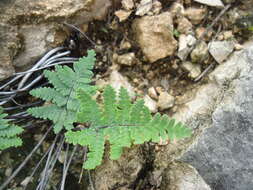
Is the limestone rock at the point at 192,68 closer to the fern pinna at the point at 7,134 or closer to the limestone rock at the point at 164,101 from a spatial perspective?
the limestone rock at the point at 164,101

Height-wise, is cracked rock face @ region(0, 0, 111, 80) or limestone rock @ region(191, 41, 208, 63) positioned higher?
cracked rock face @ region(0, 0, 111, 80)

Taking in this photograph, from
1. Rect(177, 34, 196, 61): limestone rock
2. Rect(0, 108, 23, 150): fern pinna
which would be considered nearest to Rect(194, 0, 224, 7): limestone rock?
Rect(177, 34, 196, 61): limestone rock

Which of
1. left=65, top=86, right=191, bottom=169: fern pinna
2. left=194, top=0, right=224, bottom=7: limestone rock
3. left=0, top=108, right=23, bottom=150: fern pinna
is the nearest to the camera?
left=65, top=86, right=191, bottom=169: fern pinna

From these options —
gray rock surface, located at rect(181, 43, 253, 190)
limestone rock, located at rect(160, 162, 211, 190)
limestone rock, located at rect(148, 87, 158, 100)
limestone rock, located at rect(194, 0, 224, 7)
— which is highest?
limestone rock, located at rect(194, 0, 224, 7)

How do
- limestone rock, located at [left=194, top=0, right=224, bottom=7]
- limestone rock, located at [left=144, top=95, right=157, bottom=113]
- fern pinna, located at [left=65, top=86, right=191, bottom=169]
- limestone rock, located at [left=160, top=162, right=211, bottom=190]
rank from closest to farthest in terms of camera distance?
fern pinna, located at [left=65, top=86, right=191, bottom=169], limestone rock, located at [left=160, top=162, right=211, bottom=190], limestone rock, located at [left=144, top=95, right=157, bottom=113], limestone rock, located at [left=194, top=0, right=224, bottom=7]

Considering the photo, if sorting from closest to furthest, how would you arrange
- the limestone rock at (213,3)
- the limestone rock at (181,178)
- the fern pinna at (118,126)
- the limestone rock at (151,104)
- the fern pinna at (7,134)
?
the fern pinna at (118,126) → the fern pinna at (7,134) → the limestone rock at (181,178) → the limestone rock at (151,104) → the limestone rock at (213,3)

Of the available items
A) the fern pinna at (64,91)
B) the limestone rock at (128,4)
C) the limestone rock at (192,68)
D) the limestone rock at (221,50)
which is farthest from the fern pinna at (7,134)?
the limestone rock at (221,50)

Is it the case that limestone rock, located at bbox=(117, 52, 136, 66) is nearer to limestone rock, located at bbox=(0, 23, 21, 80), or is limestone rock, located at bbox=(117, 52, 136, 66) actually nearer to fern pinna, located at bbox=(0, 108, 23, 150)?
limestone rock, located at bbox=(0, 23, 21, 80)
